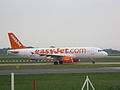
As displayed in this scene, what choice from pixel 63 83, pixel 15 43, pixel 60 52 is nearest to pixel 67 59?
pixel 60 52

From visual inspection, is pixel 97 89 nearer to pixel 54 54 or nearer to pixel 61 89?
pixel 61 89

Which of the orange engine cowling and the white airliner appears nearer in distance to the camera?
the orange engine cowling

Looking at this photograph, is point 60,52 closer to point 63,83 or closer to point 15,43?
point 15,43

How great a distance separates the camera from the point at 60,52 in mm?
56188

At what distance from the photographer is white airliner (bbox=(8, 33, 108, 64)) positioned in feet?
178

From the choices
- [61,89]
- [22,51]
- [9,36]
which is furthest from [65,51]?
[61,89]

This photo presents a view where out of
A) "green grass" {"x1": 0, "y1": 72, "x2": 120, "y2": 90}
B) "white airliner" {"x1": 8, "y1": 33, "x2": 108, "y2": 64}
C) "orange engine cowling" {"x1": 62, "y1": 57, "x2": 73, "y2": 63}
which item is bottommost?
"green grass" {"x1": 0, "y1": 72, "x2": 120, "y2": 90}

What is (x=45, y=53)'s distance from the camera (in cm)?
5716

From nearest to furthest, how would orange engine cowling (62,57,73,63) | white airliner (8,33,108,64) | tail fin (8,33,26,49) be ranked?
orange engine cowling (62,57,73,63)
white airliner (8,33,108,64)
tail fin (8,33,26,49)

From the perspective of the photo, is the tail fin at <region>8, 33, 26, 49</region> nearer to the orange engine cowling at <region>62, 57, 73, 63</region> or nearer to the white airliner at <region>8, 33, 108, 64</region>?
the white airliner at <region>8, 33, 108, 64</region>

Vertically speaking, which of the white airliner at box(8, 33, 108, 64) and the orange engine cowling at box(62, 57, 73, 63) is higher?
the white airliner at box(8, 33, 108, 64)

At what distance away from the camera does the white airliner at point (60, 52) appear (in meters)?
54.1

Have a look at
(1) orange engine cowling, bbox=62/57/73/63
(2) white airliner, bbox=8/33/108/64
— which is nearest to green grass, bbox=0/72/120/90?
(1) orange engine cowling, bbox=62/57/73/63

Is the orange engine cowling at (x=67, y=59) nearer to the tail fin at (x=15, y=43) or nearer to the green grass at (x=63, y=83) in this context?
the tail fin at (x=15, y=43)
